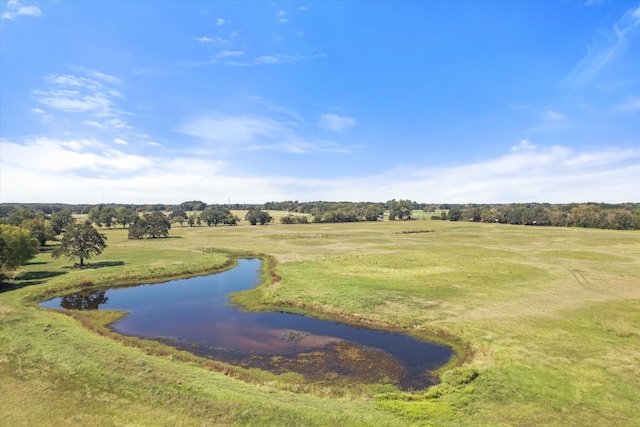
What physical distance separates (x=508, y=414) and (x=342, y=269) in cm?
4127

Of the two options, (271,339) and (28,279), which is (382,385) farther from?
(28,279)

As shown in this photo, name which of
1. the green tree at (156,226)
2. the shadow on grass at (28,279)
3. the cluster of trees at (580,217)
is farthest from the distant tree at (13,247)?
the cluster of trees at (580,217)

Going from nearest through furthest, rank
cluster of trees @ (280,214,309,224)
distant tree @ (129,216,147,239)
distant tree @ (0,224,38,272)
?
distant tree @ (0,224,38,272) < distant tree @ (129,216,147,239) < cluster of trees @ (280,214,309,224)

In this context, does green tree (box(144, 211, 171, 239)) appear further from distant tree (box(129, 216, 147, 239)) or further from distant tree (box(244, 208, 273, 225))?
distant tree (box(244, 208, 273, 225))

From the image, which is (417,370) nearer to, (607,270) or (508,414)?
(508,414)

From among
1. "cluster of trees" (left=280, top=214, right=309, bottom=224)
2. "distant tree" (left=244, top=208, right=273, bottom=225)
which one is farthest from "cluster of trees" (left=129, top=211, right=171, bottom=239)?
"cluster of trees" (left=280, top=214, right=309, bottom=224)

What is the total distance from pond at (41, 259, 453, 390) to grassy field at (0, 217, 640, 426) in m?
1.94

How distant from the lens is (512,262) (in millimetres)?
63844

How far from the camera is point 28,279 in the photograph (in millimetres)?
49844

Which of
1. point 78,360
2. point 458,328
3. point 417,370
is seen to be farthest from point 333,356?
point 78,360

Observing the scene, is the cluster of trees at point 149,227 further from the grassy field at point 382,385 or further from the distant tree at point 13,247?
the distant tree at point 13,247

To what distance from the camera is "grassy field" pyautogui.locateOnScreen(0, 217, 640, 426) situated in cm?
1755

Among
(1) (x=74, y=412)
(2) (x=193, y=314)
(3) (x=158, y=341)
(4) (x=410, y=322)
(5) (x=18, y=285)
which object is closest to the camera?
(1) (x=74, y=412)

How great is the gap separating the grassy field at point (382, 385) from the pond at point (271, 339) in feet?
6.36
